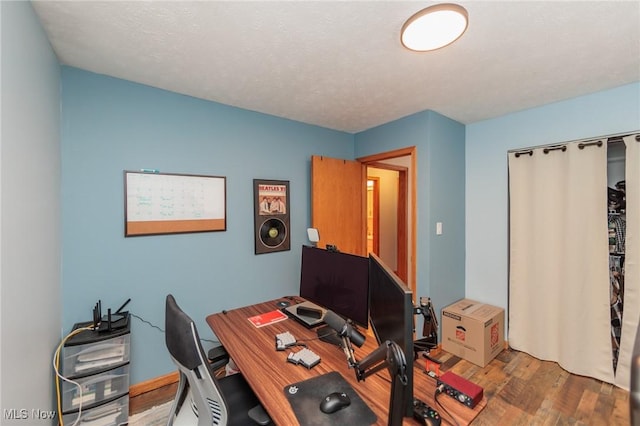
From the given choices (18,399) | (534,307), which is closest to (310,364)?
(18,399)

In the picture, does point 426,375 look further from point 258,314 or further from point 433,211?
point 433,211

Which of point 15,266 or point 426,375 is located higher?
point 15,266

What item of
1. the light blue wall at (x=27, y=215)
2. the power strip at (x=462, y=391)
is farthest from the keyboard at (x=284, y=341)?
the light blue wall at (x=27, y=215)

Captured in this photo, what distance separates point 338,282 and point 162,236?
154 centimetres

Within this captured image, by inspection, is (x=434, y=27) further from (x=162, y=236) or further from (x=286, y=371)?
(x=162, y=236)

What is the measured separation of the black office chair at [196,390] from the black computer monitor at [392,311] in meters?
0.63

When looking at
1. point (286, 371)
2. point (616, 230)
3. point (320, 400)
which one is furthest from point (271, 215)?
point (616, 230)

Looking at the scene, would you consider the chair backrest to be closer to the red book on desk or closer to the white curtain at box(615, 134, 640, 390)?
the red book on desk

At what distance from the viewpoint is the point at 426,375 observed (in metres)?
1.15

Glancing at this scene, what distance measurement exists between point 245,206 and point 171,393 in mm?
→ 1636

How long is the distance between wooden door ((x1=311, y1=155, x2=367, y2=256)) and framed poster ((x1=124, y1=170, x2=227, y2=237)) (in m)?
1.02

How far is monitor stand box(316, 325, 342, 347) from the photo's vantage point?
1.43 m

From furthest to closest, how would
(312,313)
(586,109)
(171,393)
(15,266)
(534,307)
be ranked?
(534,307), (586,109), (171,393), (312,313), (15,266)

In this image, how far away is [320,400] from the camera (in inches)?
39.6
